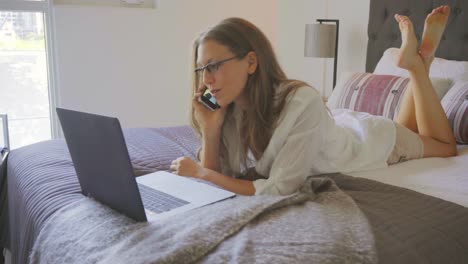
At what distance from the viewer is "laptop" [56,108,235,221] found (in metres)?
0.92

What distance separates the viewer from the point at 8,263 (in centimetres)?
169

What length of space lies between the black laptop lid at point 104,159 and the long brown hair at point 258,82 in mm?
476

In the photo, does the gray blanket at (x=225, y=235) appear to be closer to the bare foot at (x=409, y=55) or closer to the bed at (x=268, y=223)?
the bed at (x=268, y=223)

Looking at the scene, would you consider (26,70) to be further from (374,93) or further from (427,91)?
(427,91)

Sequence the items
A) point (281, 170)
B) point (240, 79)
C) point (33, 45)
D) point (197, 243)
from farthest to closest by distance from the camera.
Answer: point (33, 45)
point (240, 79)
point (281, 170)
point (197, 243)

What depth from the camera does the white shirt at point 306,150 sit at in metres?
1.22

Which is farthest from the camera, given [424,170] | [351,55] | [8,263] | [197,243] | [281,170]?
[351,55]

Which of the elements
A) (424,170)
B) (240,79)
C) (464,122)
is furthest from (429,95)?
(240,79)

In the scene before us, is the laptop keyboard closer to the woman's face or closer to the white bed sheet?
the woman's face

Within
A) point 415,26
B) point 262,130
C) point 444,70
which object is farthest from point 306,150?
point 415,26

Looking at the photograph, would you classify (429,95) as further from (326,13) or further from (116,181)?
(326,13)

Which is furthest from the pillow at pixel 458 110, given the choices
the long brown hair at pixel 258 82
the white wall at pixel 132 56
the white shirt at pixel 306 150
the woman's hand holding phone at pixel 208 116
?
the white wall at pixel 132 56

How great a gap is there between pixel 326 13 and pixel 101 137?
264 cm

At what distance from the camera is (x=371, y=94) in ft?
7.13
